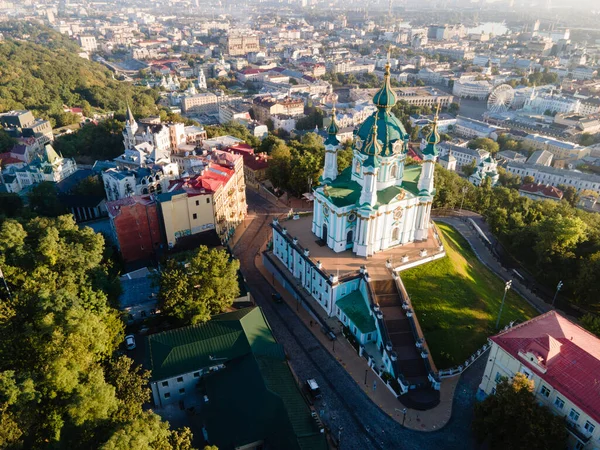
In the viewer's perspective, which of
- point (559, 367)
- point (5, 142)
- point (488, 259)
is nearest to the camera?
point (559, 367)

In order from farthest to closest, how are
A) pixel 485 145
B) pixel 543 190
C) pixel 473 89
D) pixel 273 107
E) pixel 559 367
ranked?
1. pixel 473 89
2. pixel 273 107
3. pixel 485 145
4. pixel 543 190
5. pixel 559 367

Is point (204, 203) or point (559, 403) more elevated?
point (204, 203)

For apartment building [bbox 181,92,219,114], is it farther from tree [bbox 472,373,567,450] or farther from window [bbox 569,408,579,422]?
window [bbox 569,408,579,422]

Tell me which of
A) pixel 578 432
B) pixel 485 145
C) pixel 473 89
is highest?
pixel 578 432

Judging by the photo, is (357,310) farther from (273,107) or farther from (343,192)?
(273,107)

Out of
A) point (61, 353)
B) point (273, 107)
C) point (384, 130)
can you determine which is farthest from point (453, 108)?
point (61, 353)

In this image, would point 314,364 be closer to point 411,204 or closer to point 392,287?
point 392,287

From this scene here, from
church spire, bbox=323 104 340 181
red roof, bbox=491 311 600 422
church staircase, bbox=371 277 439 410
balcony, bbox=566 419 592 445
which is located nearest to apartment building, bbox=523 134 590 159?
church spire, bbox=323 104 340 181
